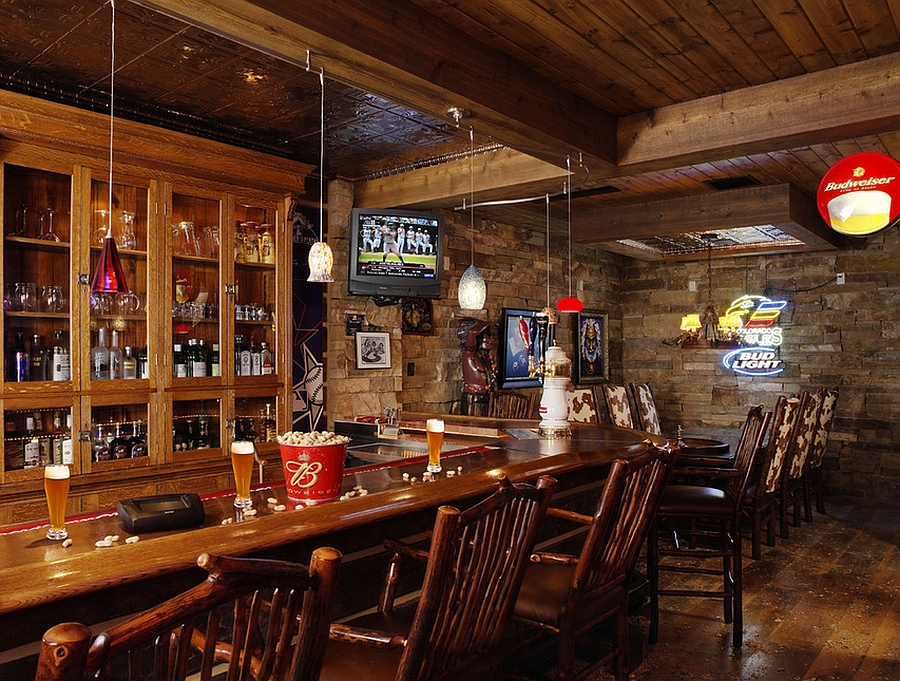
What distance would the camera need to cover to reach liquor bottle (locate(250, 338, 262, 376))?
14.1 ft

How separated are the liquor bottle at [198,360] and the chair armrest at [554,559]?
8.13 ft

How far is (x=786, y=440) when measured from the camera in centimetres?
512

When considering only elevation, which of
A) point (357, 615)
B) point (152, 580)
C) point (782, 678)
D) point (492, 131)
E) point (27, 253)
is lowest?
point (782, 678)

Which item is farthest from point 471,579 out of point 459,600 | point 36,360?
point 36,360

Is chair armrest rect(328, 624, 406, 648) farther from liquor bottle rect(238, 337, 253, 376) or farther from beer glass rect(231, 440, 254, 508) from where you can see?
liquor bottle rect(238, 337, 253, 376)

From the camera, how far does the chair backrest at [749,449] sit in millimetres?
4035

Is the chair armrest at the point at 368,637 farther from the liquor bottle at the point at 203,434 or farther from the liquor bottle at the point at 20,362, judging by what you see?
the liquor bottle at the point at 203,434

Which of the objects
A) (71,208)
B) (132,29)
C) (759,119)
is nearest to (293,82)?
(132,29)

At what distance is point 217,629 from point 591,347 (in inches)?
286

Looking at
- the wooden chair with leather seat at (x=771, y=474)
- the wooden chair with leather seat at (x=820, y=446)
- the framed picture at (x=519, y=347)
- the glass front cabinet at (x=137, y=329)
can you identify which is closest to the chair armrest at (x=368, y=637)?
the glass front cabinet at (x=137, y=329)

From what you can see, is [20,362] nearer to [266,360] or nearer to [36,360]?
[36,360]

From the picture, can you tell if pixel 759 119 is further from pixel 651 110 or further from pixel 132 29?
pixel 132 29

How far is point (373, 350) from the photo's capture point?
17.5 feet

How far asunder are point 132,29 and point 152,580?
2480 millimetres
